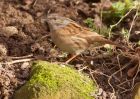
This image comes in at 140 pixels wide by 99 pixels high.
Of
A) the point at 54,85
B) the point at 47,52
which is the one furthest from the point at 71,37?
the point at 54,85

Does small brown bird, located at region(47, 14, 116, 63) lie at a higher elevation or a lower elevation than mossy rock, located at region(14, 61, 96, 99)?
higher

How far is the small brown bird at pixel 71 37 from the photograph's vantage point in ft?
20.3

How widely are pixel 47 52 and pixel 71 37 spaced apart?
50 centimetres

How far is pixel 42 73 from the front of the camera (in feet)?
19.0

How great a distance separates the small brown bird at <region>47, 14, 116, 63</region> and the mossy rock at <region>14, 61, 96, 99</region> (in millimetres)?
344

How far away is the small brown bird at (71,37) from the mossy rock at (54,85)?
13.6 inches

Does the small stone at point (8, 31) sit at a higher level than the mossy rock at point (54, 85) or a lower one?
higher

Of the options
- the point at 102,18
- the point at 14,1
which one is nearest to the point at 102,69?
the point at 102,18

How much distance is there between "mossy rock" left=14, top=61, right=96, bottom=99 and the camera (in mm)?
5578

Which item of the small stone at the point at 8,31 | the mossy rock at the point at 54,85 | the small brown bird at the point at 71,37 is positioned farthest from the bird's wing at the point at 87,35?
the small stone at the point at 8,31

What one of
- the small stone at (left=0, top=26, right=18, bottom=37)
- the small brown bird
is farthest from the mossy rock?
the small stone at (left=0, top=26, right=18, bottom=37)

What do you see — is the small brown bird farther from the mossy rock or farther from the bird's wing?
the mossy rock

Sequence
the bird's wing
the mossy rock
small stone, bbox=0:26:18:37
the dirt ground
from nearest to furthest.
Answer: the mossy rock
the dirt ground
the bird's wing
small stone, bbox=0:26:18:37

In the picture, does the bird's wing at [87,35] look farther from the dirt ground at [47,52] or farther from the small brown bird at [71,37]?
the dirt ground at [47,52]
